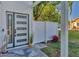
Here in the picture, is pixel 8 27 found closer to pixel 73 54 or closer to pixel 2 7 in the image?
pixel 2 7

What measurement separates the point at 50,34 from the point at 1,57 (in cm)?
292

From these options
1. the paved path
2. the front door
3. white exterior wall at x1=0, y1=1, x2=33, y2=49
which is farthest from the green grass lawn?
white exterior wall at x1=0, y1=1, x2=33, y2=49

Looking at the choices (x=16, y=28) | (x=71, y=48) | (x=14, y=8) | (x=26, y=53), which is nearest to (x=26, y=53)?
(x=26, y=53)

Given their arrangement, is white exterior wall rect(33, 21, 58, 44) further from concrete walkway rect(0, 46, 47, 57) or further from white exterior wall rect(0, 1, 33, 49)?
concrete walkway rect(0, 46, 47, 57)

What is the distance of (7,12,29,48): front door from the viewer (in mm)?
7107

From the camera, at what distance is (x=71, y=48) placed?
680cm

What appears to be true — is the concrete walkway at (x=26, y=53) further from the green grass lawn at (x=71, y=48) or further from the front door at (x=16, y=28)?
the front door at (x=16, y=28)

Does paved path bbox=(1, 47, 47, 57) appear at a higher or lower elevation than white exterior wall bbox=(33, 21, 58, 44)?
lower

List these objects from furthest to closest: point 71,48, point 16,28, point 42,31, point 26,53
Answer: point 42,31 → point 16,28 → point 71,48 → point 26,53

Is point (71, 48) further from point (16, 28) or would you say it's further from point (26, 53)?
point (16, 28)

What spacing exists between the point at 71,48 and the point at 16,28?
2.24 m

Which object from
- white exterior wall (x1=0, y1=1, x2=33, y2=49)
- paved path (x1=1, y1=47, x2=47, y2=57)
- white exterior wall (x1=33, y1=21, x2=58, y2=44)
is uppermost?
white exterior wall (x1=0, y1=1, x2=33, y2=49)

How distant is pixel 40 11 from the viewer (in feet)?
24.8

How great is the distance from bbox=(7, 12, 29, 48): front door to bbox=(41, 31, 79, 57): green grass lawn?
1041 mm
